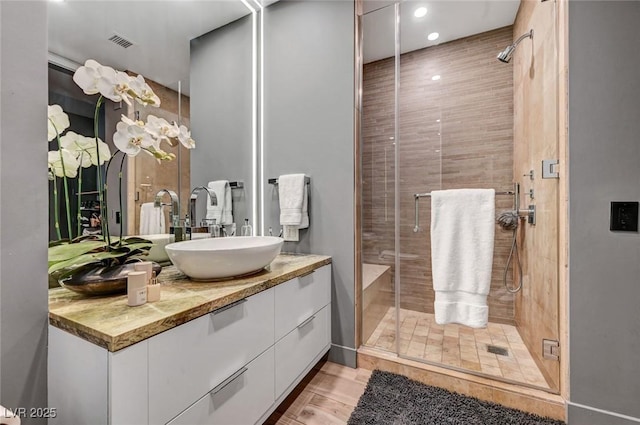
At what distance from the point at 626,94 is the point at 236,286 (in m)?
1.82

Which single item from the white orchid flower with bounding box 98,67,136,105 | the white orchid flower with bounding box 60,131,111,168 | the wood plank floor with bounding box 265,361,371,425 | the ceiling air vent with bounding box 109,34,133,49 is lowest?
the wood plank floor with bounding box 265,361,371,425

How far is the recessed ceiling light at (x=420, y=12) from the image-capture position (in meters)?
1.96

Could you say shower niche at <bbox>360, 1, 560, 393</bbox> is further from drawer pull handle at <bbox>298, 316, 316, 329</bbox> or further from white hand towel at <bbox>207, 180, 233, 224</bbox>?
white hand towel at <bbox>207, 180, 233, 224</bbox>

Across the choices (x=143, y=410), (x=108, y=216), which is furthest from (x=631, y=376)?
(x=108, y=216)

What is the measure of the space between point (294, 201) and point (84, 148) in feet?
3.44

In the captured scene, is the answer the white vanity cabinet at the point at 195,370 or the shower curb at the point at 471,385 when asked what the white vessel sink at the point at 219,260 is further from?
the shower curb at the point at 471,385

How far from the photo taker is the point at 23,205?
30.3 inches

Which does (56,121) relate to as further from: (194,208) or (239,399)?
(239,399)

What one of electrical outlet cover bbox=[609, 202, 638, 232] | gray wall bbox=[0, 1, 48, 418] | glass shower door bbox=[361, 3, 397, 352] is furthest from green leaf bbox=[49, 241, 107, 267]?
electrical outlet cover bbox=[609, 202, 638, 232]

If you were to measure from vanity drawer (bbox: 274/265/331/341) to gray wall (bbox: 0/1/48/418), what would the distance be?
0.77 metres

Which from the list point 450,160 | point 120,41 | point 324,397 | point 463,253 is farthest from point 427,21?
point 324,397

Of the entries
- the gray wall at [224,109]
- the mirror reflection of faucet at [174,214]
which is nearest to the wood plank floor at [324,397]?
the mirror reflection of faucet at [174,214]

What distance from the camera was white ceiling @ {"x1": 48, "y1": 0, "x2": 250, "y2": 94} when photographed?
107cm

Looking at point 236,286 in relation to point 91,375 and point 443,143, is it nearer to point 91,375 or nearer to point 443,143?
point 91,375
